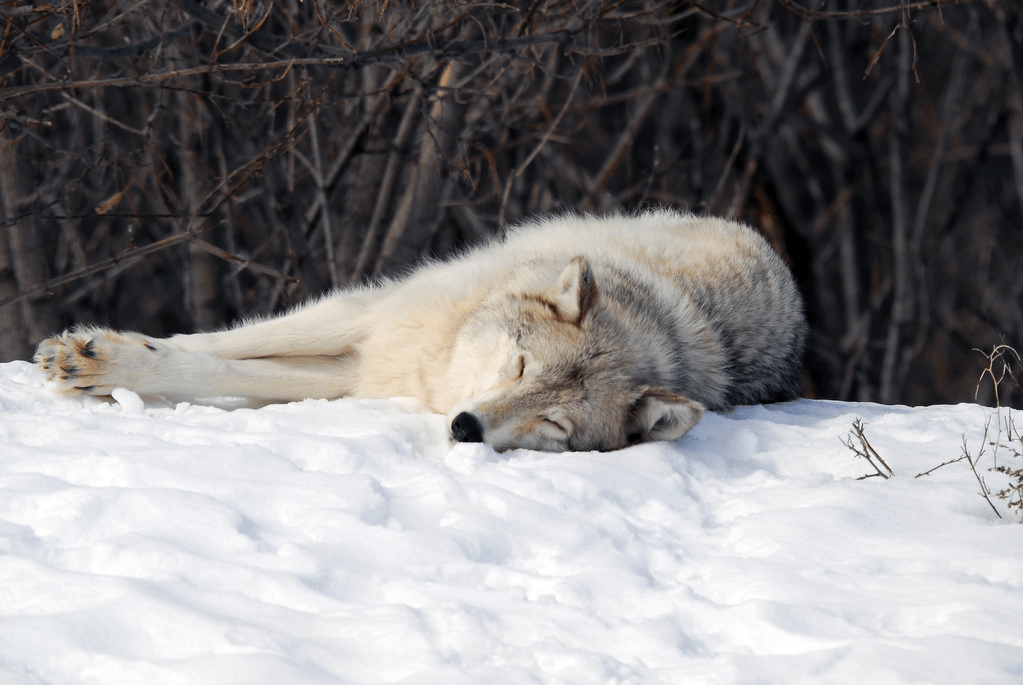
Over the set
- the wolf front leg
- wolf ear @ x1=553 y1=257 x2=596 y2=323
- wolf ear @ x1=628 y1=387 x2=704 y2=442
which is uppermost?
wolf ear @ x1=553 y1=257 x2=596 y2=323

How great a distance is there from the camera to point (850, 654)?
7.07 feet

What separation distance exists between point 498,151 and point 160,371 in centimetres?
498

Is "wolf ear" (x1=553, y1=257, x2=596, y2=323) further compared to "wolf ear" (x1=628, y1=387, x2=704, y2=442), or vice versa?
"wolf ear" (x1=553, y1=257, x2=596, y2=323)

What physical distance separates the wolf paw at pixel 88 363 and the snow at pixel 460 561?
0.58ft

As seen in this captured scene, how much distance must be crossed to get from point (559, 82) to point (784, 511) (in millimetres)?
9233

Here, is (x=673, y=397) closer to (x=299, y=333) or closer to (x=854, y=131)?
(x=299, y=333)

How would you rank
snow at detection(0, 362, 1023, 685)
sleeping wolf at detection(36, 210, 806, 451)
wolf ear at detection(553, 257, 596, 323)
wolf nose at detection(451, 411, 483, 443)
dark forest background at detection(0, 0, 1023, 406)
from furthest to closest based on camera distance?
dark forest background at detection(0, 0, 1023, 406), wolf ear at detection(553, 257, 596, 323), sleeping wolf at detection(36, 210, 806, 451), wolf nose at detection(451, 411, 483, 443), snow at detection(0, 362, 1023, 685)

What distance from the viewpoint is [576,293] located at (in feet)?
12.9

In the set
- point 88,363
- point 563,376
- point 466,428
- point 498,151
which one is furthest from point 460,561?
point 498,151

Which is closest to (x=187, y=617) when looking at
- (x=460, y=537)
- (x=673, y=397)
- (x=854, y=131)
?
(x=460, y=537)

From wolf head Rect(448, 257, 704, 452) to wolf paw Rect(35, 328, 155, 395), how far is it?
Answer: 141 cm

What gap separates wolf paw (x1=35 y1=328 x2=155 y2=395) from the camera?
378cm

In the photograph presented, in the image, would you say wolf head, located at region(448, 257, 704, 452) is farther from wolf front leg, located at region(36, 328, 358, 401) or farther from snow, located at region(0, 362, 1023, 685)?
wolf front leg, located at region(36, 328, 358, 401)

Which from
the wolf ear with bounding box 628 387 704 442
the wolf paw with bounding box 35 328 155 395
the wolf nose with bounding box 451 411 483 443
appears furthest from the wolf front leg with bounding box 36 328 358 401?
the wolf ear with bounding box 628 387 704 442
